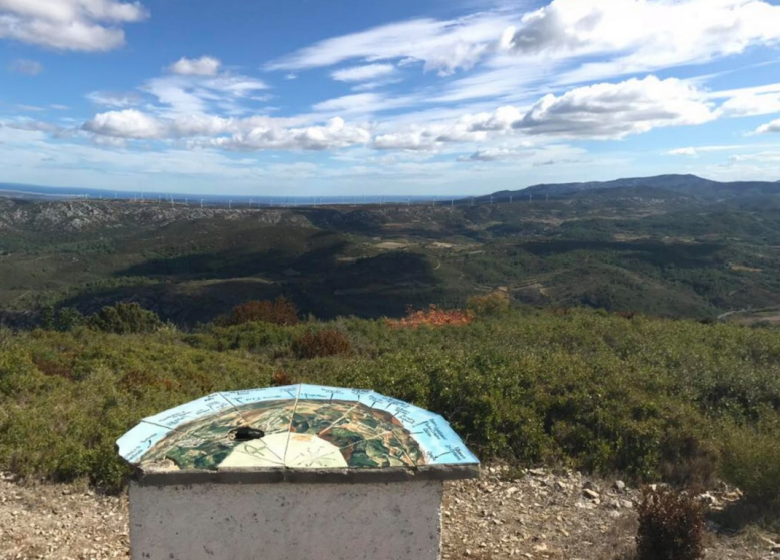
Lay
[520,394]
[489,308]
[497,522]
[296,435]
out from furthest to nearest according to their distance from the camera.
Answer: [489,308] < [520,394] < [497,522] < [296,435]

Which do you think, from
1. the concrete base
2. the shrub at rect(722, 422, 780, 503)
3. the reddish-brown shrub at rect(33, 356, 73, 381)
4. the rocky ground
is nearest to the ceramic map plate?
the concrete base

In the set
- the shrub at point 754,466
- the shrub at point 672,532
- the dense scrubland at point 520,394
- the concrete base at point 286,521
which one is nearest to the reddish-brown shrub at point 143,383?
the dense scrubland at point 520,394

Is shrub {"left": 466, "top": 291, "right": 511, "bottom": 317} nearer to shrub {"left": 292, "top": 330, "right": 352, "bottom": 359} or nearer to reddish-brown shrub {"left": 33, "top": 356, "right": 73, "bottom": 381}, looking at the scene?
shrub {"left": 292, "top": 330, "right": 352, "bottom": 359}

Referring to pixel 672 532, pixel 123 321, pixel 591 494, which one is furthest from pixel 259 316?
pixel 672 532

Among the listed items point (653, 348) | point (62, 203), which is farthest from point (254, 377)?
point (62, 203)

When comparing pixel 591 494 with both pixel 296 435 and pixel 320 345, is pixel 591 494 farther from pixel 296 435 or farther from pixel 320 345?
pixel 320 345

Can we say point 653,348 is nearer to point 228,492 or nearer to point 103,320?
point 228,492
